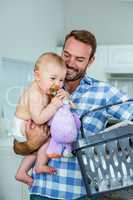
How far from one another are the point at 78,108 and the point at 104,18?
3921 mm

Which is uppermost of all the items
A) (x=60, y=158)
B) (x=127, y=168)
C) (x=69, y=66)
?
(x=69, y=66)

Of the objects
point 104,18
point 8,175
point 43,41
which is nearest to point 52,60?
point 8,175

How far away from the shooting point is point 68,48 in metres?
1.47

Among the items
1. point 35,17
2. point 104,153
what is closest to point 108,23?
point 35,17

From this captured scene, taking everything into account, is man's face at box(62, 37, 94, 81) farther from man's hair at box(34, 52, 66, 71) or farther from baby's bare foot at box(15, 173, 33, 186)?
baby's bare foot at box(15, 173, 33, 186)

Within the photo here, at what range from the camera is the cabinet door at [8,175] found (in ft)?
10.7

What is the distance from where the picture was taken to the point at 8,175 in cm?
328

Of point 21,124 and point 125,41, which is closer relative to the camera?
point 21,124

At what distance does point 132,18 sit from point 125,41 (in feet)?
0.98

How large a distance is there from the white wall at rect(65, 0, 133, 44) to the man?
11.9 feet

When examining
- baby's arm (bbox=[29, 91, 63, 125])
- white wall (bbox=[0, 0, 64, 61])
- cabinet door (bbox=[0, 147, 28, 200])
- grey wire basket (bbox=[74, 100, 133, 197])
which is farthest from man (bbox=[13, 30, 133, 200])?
white wall (bbox=[0, 0, 64, 61])

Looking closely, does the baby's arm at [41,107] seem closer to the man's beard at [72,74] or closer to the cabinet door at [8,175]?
the man's beard at [72,74]

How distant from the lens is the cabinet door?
10.7 feet

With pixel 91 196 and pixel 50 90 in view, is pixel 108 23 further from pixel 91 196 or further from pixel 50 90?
pixel 91 196
